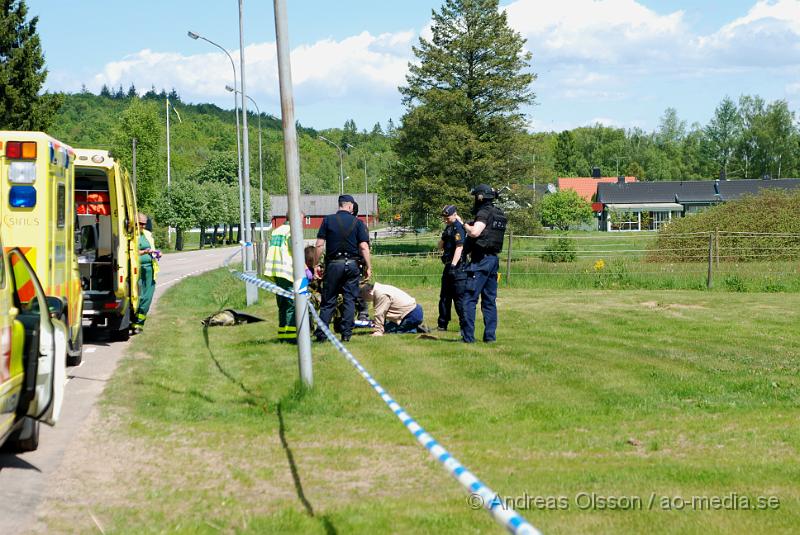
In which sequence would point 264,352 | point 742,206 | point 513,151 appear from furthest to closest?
point 513,151
point 742,206
point 264,352

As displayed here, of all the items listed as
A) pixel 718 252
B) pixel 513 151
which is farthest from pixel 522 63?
pixel 718 252

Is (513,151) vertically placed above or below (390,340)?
above

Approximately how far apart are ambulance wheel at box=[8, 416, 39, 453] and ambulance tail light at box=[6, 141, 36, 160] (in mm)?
4009

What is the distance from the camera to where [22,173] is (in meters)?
10.6

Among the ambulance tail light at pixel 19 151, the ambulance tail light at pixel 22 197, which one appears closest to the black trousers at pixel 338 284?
the ambulance tail light at pixel 22 197

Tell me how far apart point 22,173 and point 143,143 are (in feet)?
285

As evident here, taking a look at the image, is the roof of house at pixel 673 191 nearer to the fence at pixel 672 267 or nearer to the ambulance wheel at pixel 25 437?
the fence at pixel 672 267

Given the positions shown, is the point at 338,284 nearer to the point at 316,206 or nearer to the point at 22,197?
the point at 22,197

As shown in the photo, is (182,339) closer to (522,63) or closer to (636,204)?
(522,63)

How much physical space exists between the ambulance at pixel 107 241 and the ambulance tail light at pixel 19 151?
3532 millimetres

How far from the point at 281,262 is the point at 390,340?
197 cm

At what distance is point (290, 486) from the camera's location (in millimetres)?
6270

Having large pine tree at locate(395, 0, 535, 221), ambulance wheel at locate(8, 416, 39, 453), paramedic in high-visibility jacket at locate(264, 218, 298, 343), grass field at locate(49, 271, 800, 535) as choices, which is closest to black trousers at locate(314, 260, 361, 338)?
paramedic in high-visibility jacket at locate(264, 218, 298, 343)

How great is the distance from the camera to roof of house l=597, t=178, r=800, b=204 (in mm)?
111875
